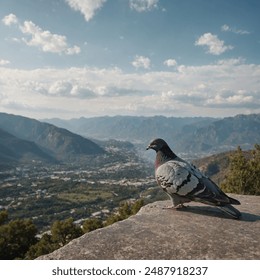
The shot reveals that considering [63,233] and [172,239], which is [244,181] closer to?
[63,233]

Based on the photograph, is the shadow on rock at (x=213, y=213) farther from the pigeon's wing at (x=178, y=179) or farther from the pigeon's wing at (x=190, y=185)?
the pigeon's wing at (x=178, y=179)

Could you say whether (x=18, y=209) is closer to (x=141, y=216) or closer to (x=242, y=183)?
(x=242, y=183)

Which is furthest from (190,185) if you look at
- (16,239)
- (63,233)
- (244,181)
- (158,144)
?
(16,239)

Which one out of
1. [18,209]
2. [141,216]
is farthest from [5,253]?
[18,209]

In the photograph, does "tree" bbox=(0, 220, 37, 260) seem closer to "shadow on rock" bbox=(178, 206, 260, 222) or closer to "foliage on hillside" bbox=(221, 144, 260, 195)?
"foliage on hillside" bbox=(221, 144, 260, 195)

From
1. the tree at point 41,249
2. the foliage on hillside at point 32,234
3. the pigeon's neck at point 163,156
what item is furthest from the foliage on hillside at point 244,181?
the pigeon's neck at point 163,156

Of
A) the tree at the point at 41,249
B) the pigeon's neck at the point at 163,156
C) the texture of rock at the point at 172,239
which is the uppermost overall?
the pigeon's neck at the point at 163,156
